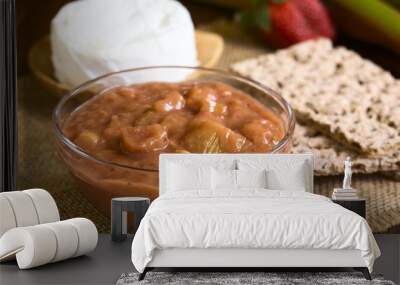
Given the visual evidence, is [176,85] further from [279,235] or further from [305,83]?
[279,235]

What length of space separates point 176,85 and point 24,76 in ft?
3.80

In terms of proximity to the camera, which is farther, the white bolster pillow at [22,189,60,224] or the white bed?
the white bolster pillow at [22,189,60,224]

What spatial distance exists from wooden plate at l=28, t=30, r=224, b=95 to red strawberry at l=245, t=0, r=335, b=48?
33cm

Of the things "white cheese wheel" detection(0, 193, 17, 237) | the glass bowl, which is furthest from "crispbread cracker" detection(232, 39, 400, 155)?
"white cheese wheel" detection(0, 193, 17, 237)

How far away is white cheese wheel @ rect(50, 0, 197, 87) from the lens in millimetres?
3777

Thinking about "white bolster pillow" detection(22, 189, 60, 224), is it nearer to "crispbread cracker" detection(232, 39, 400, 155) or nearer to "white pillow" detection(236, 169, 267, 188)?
"white pillow" detection(236, 169, 267, 188)

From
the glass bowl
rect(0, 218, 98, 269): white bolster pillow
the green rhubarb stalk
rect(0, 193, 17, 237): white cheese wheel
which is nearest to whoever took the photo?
rect(0, 218, 98, 269): white bolster pillow

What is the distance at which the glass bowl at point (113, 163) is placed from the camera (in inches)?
121

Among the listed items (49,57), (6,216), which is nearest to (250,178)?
(6,216)

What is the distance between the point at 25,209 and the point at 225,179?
2.50 feet

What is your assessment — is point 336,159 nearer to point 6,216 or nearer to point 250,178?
point 250,178

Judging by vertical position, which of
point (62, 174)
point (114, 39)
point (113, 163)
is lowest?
point (62, 174)

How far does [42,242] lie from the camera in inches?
110

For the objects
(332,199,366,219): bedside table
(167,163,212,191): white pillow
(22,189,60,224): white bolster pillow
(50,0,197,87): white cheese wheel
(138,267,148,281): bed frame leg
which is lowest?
(138,267,148,281): bed frame leg
